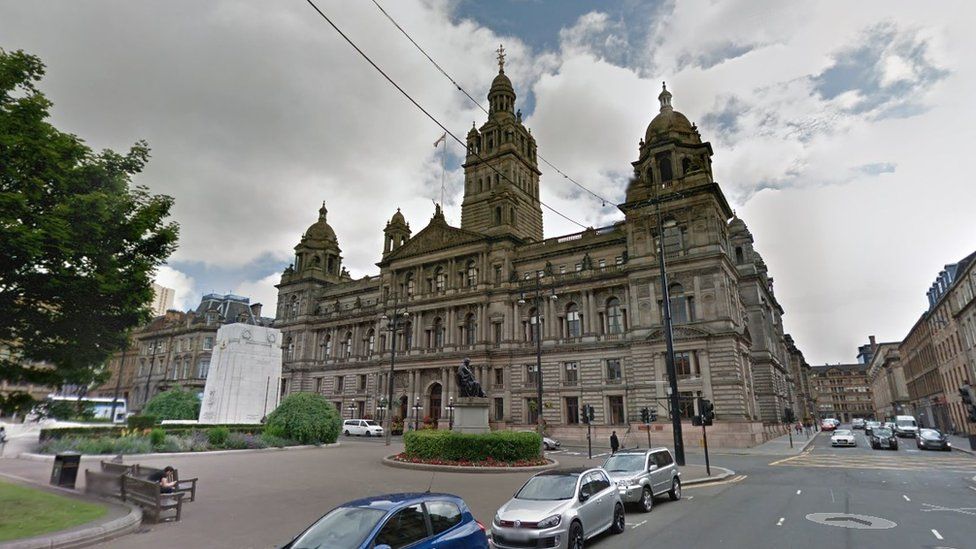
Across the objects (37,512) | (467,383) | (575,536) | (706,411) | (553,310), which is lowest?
(575,536)

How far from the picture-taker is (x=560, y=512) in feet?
31.2

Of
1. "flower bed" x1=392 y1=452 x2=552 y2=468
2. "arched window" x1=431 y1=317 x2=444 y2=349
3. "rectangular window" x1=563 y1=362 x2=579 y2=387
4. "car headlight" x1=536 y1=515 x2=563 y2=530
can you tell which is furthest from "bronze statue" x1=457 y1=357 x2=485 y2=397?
"arched window" x1=431 y1=317 x2=444 y2=349

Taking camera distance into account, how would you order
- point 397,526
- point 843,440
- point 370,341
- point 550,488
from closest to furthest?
point 397,526 < point 550,488 < point 843,440 < point 370,341

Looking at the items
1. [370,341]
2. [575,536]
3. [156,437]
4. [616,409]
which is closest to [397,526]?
[575,536]

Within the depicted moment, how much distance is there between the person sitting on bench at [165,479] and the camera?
11.9 m

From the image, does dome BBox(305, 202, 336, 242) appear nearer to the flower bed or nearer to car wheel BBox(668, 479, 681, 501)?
the flower bed

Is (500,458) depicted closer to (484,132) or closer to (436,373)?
(436,373)

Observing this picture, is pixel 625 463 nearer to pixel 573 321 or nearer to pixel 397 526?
pixel 397 526

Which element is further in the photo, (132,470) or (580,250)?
(580,250)

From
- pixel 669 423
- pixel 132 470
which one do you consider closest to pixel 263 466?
pixel 132 470

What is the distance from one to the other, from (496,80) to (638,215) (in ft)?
106

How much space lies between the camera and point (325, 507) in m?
13.0

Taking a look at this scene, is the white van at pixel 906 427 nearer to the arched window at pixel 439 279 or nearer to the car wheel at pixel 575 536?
the arched window at pixel 439 279

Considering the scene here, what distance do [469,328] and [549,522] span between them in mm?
44923
